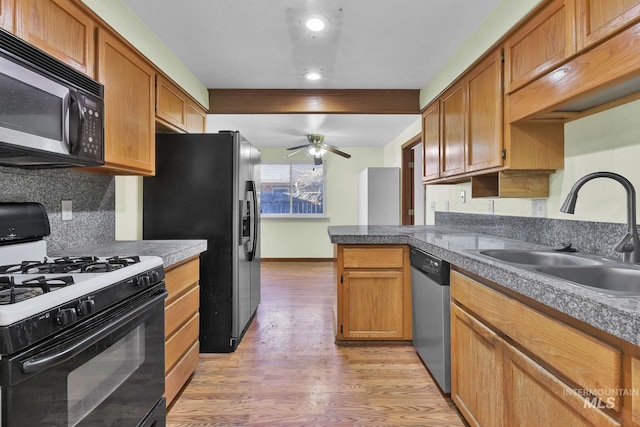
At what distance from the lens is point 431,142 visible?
3.19 meters

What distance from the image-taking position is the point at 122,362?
1.24 m

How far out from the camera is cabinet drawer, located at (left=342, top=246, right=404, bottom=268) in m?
2.58

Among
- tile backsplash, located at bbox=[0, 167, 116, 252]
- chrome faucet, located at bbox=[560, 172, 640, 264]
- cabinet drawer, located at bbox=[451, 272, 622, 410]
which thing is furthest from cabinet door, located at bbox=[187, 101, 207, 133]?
chrome faucet, located at bbox=[560, 172, 640, 264]

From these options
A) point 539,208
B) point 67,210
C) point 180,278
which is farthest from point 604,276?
point 67,210

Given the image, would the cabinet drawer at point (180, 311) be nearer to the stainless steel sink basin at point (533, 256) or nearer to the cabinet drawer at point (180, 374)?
the cabinet drawer at point (180, 374)

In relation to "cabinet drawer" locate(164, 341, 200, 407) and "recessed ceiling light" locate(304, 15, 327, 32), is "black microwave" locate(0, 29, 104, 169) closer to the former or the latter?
"cabinet drawer" locate(164, 341, 200, 407)

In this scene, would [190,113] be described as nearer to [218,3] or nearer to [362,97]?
[218,3]

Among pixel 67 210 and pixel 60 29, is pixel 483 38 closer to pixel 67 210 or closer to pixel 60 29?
pixel 60 29

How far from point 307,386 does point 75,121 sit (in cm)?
187

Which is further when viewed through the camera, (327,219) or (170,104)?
(327,219)

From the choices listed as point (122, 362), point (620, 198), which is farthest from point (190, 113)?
point (620, 198)

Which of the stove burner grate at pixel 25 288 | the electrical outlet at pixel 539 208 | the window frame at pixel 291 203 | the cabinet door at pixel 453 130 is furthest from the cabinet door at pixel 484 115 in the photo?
the window frame at pixel 291 203

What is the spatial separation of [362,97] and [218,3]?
6.07ft

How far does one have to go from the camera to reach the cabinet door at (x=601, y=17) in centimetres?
113
